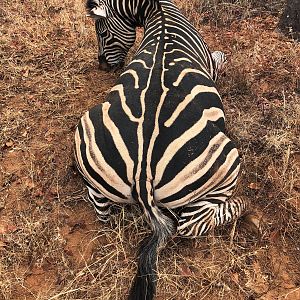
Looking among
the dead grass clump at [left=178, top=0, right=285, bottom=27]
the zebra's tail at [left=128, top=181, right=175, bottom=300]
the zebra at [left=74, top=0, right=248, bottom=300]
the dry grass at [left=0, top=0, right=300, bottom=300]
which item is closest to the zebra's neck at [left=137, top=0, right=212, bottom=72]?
the zebra at [left=74, top=0, right=248, bottom=300]

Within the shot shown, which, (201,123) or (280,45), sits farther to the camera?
(280,45)

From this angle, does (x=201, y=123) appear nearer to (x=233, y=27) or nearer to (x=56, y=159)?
(x=56, y=159)

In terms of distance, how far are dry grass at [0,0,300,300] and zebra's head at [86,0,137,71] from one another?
217mm

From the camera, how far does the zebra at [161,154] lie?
106 inches

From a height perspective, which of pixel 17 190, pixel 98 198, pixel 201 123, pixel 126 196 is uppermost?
pixel 201 123

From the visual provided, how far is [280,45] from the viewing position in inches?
210

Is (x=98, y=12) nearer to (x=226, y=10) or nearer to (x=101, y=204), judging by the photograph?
(x=226, y=10)

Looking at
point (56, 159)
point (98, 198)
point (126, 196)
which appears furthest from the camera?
point (56, 159)

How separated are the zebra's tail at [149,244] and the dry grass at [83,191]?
33 centimetres

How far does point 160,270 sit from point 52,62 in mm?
3456

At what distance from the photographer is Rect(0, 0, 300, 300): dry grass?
113 inches

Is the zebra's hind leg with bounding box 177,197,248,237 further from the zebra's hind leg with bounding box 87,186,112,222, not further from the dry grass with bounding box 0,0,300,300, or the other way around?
the zebra's hind leg with bounding box 87,186,112,222

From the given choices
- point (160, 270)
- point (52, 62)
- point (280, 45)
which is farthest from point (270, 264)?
point (52, 62)

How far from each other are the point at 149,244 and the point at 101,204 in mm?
633
